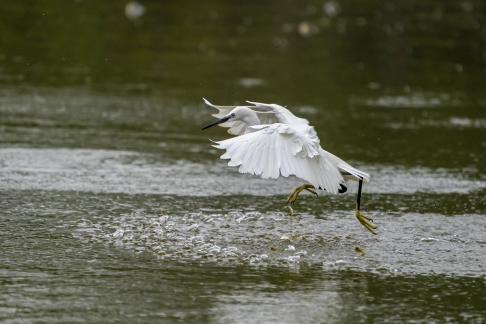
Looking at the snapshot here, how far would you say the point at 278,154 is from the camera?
8078mm

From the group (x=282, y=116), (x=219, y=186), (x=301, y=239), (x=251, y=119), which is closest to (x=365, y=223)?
(x=301, y=239)

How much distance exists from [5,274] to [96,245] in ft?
3.34

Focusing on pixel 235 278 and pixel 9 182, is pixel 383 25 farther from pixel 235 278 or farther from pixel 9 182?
pixel 235 278

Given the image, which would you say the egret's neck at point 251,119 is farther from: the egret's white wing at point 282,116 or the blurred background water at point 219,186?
the blurred background water at point 219,186

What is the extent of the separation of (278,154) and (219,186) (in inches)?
93.8

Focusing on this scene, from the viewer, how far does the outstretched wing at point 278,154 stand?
8016 mm

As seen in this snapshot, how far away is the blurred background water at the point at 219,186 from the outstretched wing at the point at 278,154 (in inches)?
22.0

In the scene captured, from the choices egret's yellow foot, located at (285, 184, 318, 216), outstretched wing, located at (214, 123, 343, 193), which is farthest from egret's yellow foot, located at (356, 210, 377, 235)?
egret's yellow foot, located at (285, 184, 318, 216)

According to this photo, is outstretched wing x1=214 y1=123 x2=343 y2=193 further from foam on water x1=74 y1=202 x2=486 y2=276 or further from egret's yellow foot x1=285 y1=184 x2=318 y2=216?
egret's yellow foot x1=285 y1=184 x2=318 y2=216

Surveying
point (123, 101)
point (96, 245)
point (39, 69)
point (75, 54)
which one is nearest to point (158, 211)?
point (96, 245)

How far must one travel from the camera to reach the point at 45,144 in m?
11.8

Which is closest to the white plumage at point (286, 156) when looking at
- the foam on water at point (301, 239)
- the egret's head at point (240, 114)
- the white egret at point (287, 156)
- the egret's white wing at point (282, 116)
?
the white egret at point (287, 156)

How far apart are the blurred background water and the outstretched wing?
560 millimetres

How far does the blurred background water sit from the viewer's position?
21.9 feet
